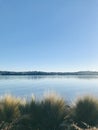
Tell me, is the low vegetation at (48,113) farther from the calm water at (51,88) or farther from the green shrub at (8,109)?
the calm water at (51,88)

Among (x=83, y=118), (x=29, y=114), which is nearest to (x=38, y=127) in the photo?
(x=29, y=114)

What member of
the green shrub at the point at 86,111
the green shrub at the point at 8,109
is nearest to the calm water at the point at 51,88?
the green shrub at the point at 86,111

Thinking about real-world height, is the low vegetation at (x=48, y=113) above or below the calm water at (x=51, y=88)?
below

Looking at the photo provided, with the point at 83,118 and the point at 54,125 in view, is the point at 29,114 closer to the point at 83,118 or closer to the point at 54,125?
the point at 54,125

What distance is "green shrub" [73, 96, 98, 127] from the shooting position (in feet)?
26.2

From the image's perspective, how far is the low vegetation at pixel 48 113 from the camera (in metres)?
8.02

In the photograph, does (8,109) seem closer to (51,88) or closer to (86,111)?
(86,111)

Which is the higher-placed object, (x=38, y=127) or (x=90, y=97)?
(x=90, y=97)

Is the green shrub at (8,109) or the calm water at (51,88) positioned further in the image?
the calm water at (51,88)

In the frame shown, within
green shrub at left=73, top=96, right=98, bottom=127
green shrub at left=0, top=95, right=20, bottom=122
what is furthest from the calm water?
green shrub at left=0, top=95, right=20, bottom=122

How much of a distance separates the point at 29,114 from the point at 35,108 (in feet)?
0.87

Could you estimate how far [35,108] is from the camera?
27.7ft

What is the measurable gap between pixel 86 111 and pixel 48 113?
927mm

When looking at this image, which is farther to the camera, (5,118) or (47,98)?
(47,98)
